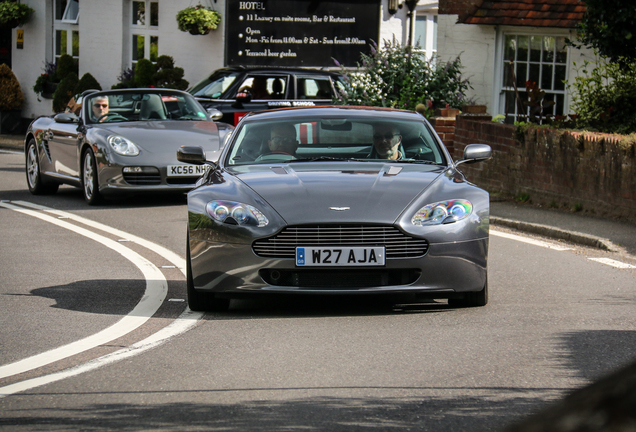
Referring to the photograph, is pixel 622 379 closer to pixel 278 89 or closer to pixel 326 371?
pixel 326 371

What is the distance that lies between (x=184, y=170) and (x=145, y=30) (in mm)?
15706

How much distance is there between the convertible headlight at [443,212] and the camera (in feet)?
18.7

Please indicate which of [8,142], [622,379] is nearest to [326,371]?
[622,379]

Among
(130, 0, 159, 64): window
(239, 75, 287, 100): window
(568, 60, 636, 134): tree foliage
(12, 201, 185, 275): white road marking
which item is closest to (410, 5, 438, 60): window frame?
(130, 0, 159, 64): window

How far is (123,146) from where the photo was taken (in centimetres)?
1259

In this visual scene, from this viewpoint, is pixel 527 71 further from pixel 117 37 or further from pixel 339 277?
Answer: pixel 339 277

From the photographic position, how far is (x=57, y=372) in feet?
14.5

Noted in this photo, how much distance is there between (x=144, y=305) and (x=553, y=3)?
1346 cm

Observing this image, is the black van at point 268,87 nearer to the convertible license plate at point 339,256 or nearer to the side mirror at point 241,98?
the side mirror at point 241,98

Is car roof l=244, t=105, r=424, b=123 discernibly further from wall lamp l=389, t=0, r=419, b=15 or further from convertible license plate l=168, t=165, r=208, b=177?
wall lamp l=389, t=0, r=419, b=15

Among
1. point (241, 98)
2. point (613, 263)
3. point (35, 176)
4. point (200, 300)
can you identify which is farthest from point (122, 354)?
point (241, 98)

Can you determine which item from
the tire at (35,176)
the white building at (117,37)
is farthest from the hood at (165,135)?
the white building at (117,37)

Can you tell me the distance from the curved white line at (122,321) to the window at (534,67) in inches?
425

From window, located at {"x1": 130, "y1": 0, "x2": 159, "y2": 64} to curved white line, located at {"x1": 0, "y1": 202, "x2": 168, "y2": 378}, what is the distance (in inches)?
715
